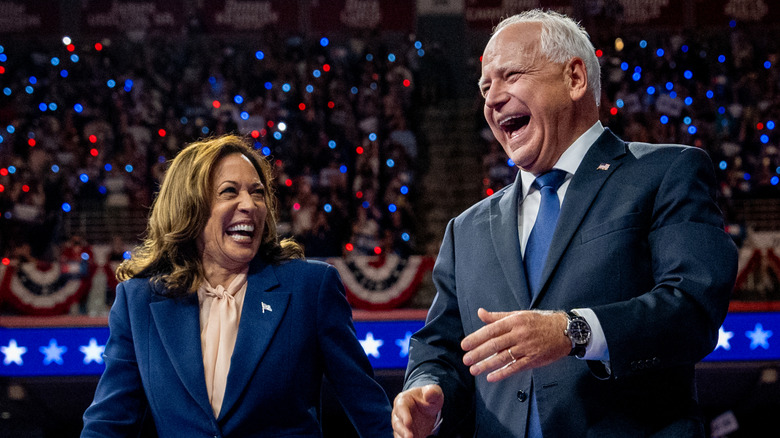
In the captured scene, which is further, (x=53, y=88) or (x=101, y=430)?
(x=53, y=88)

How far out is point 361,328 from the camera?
6020 millimetres

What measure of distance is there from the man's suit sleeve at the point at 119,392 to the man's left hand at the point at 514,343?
1309mm

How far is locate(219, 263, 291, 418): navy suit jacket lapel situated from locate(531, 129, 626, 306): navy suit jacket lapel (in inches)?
37.9

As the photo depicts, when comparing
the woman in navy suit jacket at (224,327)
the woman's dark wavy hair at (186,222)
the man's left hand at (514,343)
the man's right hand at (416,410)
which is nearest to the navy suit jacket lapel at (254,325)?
the woman in navy suit jacket at (224,327)

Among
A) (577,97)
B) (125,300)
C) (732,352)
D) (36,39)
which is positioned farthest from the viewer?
(36,39)

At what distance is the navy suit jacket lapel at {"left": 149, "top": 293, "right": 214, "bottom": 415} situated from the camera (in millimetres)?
2119

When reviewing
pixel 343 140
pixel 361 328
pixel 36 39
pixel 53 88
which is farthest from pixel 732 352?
pixel 36 39

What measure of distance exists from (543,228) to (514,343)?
18.1 inches

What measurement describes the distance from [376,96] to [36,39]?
6.38m

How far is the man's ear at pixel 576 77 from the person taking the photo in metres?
1.72

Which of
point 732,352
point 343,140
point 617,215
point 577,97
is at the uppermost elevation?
point 577,97

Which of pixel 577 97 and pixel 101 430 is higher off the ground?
pixel 577 97

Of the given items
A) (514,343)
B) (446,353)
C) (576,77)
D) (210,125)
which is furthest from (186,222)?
(210,125)

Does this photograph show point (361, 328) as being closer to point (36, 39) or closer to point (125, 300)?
point (125, 300)
